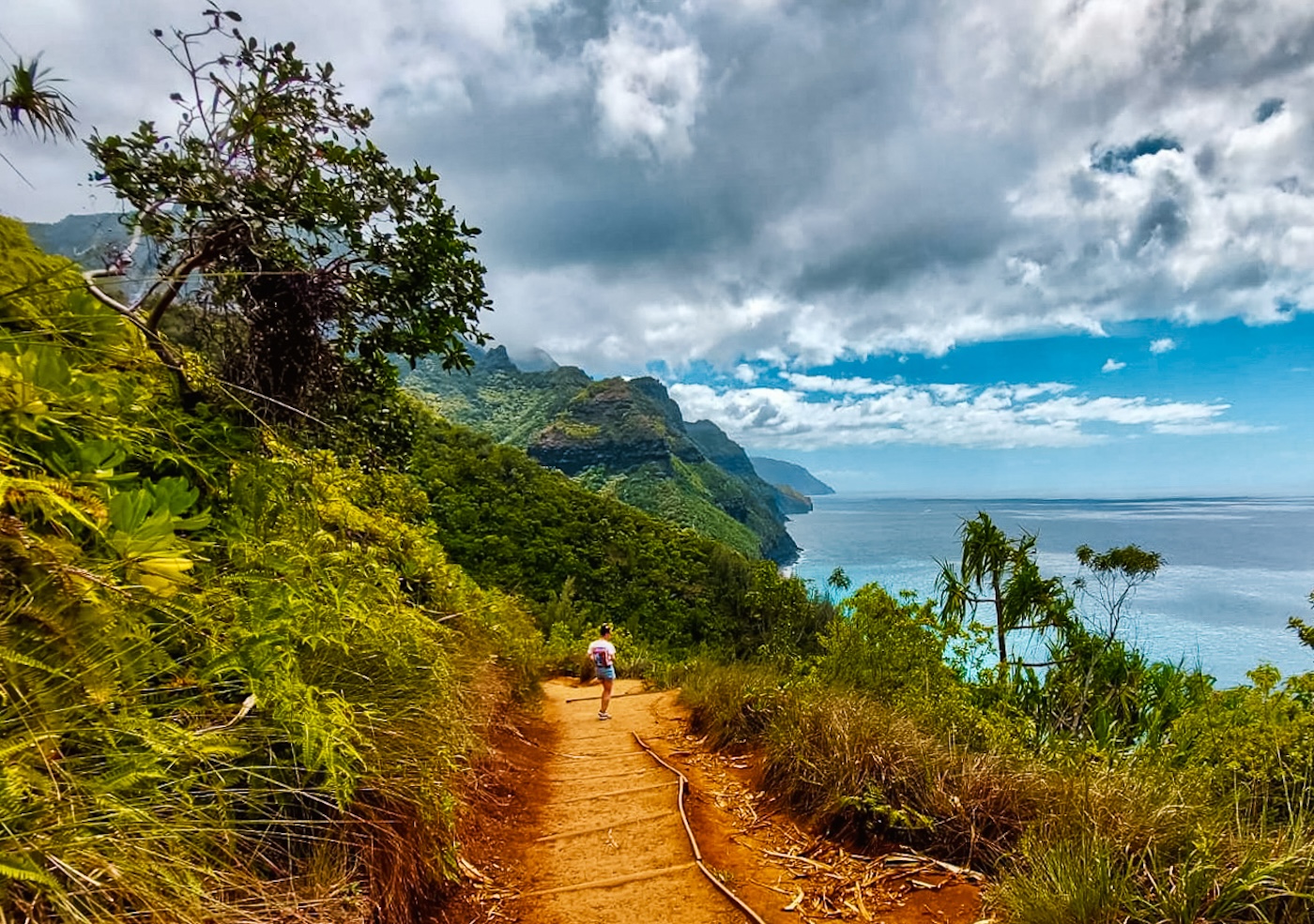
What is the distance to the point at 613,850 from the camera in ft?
12.5

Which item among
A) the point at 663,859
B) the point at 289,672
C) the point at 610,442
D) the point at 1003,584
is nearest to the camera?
the point at 289,672

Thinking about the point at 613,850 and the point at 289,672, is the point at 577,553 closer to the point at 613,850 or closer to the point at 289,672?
the point at 613,850

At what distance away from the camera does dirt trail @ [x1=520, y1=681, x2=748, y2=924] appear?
3090 mm

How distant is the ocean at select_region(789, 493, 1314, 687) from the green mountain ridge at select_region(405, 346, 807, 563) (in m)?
13.9

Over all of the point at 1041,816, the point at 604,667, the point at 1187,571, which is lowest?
the point at 1187,571

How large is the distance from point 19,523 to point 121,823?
786 mm

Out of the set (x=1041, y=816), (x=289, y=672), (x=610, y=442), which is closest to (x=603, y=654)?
(x=1041, y=816)

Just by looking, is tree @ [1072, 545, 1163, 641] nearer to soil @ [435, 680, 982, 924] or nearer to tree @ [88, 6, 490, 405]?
soil @ [435, 680, 982, 924]

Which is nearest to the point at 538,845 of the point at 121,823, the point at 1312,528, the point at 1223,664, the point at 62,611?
the point at 121,823

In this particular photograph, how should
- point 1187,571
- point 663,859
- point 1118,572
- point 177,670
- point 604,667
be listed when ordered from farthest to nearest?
point 1187,571, point 604,667, point 1118,572, point 663,859, point 177,670

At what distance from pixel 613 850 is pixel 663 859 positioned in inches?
14.8

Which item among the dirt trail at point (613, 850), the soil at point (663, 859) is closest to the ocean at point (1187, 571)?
the soil at point (663, 859)

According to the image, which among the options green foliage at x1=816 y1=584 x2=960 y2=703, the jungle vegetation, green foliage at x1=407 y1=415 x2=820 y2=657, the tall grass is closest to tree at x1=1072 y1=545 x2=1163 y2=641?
the jungle vegetation

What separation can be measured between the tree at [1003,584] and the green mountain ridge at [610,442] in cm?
6551
